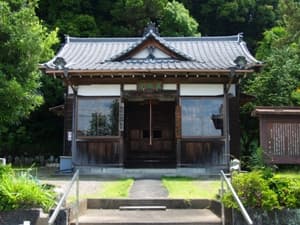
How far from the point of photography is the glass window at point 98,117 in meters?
16.4

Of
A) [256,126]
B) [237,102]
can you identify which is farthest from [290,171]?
[256,126]

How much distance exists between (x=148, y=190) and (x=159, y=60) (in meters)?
7.28

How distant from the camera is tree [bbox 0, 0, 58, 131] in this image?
10.0 metres

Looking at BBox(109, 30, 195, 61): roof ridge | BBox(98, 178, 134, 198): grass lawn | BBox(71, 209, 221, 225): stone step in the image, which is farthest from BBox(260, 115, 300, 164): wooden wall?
BBox(71, 209, 221, 225): stone step

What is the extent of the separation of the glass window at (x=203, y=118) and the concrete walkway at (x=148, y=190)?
10.9 feet

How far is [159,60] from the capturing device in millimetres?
17562

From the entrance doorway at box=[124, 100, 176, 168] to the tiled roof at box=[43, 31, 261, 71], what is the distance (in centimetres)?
221

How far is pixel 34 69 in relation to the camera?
10703 mm

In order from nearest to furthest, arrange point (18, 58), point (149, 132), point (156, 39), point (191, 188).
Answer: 1. point (18, 58)
2. point (191, 188)
3. point (156, 39)
4. point (149, 132)

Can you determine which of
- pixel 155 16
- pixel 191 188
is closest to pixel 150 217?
pixel 191 188

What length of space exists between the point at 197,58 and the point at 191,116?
3.21 metres

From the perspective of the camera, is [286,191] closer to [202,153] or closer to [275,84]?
[202,153]

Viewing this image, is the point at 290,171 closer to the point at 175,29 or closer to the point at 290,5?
A: the point at 290,5

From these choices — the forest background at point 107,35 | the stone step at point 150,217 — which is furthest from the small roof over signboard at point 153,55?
the stone step at point 150,217
